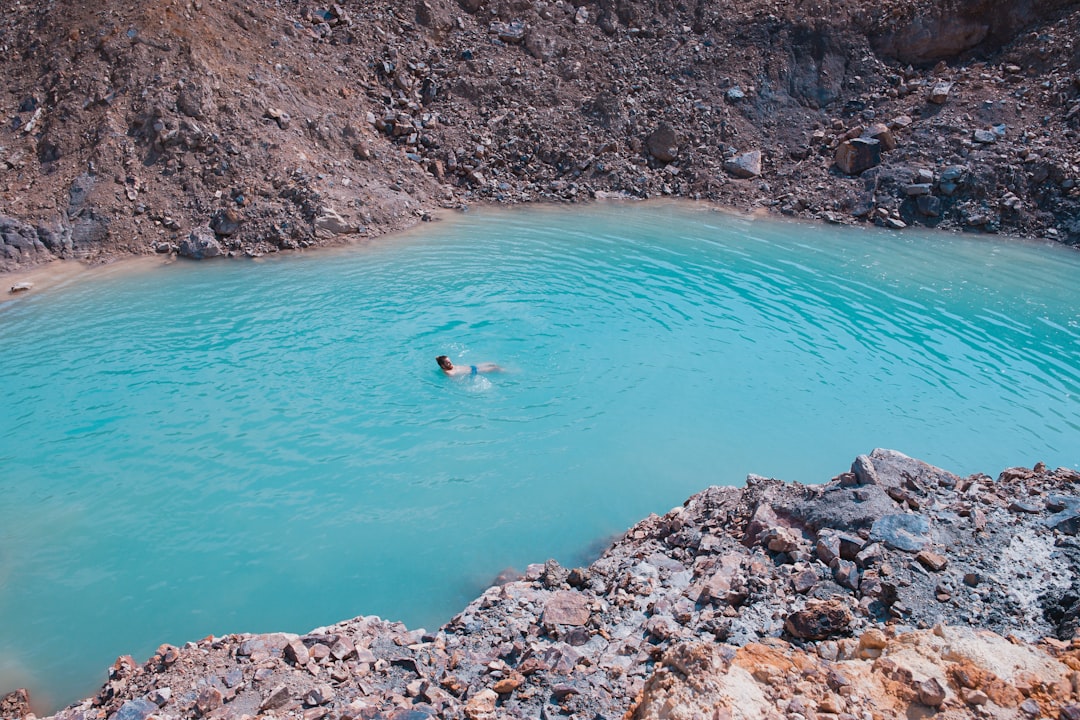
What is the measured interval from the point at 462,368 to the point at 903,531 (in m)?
6.52

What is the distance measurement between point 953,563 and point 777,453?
11.9 ft

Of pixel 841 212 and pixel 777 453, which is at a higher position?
pixel 841 212

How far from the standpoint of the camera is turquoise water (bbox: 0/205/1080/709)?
21.1 ft

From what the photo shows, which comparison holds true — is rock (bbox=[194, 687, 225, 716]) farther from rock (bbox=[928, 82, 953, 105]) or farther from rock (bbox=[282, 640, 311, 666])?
rock (bbox=[928, 82, 953, 105])

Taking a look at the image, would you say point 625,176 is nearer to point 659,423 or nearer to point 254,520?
point 659,423

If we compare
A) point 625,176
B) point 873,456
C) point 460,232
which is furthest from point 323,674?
point 625,176

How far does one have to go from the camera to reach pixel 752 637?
427cm

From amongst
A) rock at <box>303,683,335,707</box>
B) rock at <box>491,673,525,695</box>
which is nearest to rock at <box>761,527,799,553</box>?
rock at <box>491,673,525,695</box>

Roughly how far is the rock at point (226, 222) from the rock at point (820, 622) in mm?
14507

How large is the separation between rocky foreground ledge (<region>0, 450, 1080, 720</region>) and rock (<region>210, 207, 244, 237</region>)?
11776 millimetres

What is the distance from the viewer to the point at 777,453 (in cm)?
850

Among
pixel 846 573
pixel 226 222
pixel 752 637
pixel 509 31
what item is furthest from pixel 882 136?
pixel 752 637

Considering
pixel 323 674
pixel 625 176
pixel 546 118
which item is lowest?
pixel 323 674

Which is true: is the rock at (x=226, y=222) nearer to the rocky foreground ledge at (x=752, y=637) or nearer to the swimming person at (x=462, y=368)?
the swimming person at (x=462, y=368)
